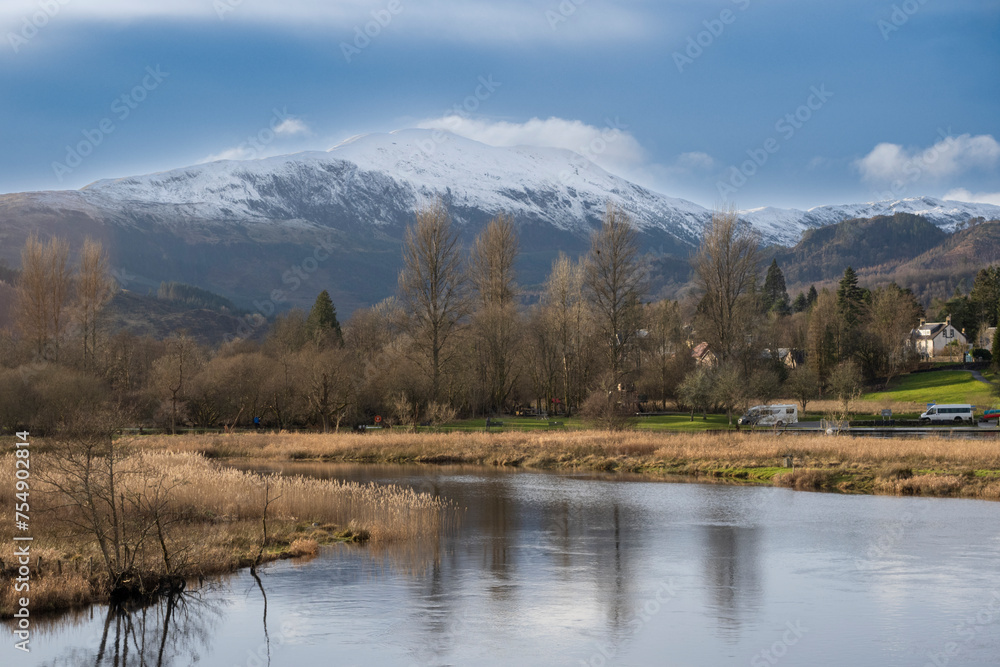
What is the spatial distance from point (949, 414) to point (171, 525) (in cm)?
5321

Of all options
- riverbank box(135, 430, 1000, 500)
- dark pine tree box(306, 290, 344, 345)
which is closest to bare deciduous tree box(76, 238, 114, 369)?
dark pine tree box(306, 290, 344, 345)

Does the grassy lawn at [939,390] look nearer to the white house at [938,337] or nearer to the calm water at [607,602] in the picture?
the white house at [938,337]

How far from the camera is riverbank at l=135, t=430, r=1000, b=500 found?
1346 inches

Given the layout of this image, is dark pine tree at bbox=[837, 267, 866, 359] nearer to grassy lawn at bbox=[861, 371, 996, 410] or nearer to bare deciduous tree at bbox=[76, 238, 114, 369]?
grassy lawn at bbox=[861, 371, 996, 410]

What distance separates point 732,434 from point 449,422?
79.8ft

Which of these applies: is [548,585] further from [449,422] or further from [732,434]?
[449,422]

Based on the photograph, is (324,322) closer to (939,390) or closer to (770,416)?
(770,416)

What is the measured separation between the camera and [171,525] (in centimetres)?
2284

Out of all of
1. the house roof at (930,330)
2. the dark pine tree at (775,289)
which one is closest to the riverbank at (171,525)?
the dark pine tree at (775,289)

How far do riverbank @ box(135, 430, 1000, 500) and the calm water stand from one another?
6938 mm

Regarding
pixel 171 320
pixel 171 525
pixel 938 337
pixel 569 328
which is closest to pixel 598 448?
pixel 171 525

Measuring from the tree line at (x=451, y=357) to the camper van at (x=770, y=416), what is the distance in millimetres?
1763

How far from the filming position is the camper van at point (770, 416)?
57906 millimetres

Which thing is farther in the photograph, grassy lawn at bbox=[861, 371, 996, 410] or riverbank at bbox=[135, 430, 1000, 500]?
grassy lawn at bbox=[861, 371, 996, 410]
